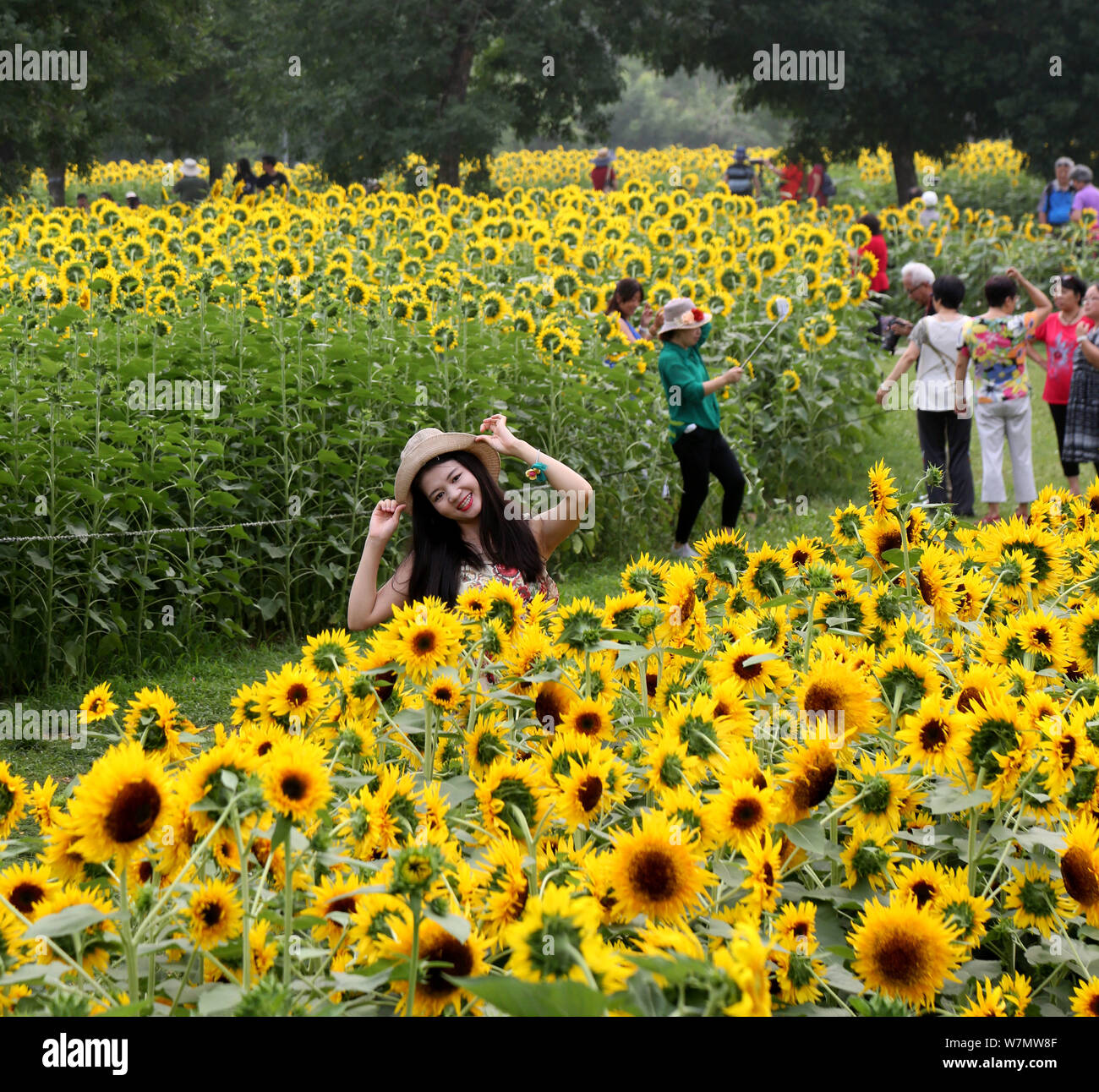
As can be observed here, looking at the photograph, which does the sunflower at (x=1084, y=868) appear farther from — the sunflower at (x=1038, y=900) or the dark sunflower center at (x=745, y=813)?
the dark sunflower center at (x=745, y=813)

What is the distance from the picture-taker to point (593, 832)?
189cm

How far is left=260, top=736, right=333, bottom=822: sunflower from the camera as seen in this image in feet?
5.29

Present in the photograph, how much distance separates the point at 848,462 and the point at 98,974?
9863mm

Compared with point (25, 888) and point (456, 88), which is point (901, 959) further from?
point (456, 88)

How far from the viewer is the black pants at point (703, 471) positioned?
8430 mm

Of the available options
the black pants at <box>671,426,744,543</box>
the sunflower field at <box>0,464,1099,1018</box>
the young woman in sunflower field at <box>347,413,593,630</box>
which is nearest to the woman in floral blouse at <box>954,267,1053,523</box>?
the black pants at <box>671,426,744,543</box>

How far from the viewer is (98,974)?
176cm

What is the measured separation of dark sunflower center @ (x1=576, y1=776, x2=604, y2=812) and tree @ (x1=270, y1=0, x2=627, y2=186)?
2200 cm

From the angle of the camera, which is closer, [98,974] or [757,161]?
[98,974]

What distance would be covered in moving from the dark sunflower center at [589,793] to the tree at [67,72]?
15.7m

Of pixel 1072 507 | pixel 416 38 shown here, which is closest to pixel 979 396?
pixel 1072 507

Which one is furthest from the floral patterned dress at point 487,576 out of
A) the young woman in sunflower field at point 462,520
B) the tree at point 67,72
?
the tree at point 67,72

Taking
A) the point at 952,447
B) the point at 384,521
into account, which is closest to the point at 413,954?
the point at 384,521
